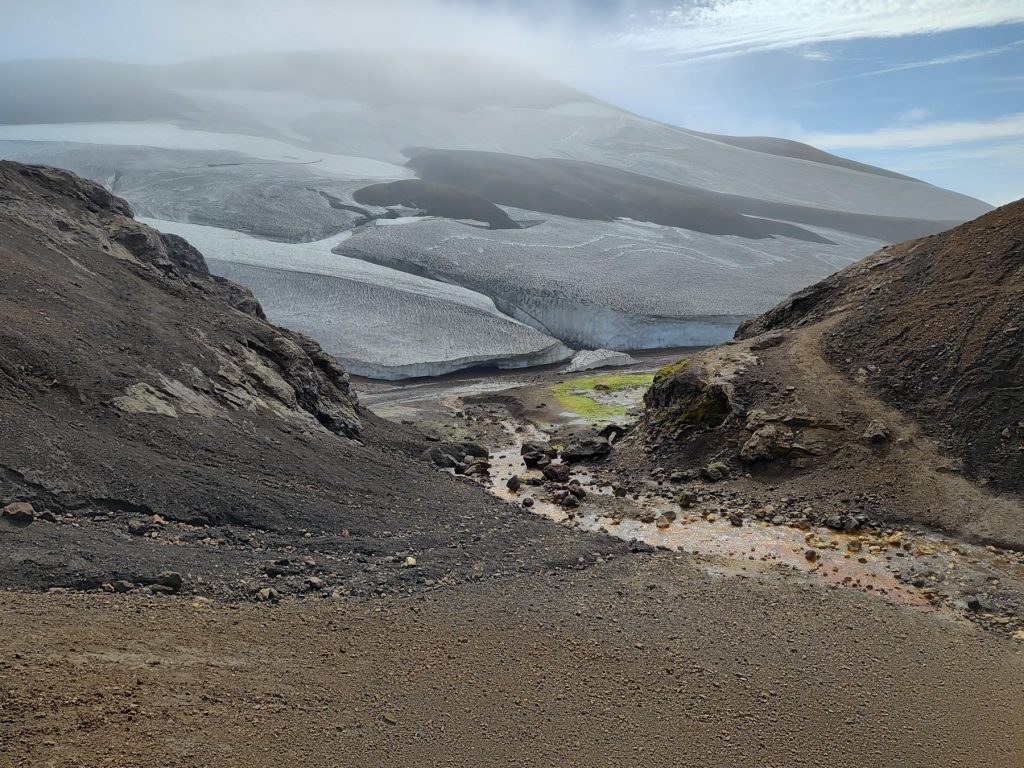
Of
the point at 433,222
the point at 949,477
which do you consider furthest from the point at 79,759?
the point at 433,222

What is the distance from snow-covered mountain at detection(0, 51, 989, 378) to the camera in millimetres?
44500

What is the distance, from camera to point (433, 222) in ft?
184

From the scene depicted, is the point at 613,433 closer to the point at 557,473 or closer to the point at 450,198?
the point at 557,473

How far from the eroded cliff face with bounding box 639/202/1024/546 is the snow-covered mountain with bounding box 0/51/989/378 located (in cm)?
2163

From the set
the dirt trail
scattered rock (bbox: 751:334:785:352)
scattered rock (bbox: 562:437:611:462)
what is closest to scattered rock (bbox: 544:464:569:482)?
scattered rock (bbox: 562:437:611:462)

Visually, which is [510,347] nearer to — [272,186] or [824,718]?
[272,186]

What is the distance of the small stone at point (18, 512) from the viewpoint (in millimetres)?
8992

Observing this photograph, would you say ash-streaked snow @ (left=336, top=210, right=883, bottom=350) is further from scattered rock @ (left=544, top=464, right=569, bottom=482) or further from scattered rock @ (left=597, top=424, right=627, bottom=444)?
scattered rock @ (left=544, top=464, right=569, bottom=482)

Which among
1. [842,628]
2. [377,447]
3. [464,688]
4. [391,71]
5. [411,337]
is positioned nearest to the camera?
[464,688]

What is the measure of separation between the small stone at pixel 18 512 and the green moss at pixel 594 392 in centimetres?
2136

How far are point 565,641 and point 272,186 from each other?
188 feet

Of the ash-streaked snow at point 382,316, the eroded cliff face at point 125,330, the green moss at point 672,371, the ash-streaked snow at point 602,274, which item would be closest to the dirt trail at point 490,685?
the eroded cliff face at point 125,330

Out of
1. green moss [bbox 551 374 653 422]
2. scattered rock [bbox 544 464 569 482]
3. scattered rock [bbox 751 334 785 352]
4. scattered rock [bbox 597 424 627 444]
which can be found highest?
scattered rock [bbox 751 334 785 352]

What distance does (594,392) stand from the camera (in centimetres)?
3425
